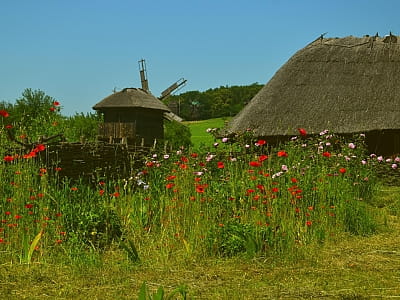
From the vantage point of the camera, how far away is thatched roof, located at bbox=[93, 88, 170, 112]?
27.0 m

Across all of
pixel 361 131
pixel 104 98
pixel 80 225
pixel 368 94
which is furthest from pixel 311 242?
pixel 104 98

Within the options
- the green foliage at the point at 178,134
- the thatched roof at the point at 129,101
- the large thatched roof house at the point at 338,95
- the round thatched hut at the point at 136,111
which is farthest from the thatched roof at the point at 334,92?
the thatched roof at the point at 129,101

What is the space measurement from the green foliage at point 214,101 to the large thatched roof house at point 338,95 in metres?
43.3

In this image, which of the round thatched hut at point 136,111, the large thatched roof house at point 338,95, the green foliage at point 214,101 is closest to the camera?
the large thatched roof house at point 338,95

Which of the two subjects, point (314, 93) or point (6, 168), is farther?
point (314, 93)

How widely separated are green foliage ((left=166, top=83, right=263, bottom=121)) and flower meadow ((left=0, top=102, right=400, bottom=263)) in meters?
53.2

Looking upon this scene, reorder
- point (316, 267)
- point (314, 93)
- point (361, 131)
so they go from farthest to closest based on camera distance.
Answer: point (314, 93), point (361, 131), point (316, 267)

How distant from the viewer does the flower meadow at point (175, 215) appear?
5.50 metres

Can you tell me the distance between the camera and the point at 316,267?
5148 millimetres

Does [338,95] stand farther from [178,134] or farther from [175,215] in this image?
[178,134]

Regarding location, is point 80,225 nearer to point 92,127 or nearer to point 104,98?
point 92,127

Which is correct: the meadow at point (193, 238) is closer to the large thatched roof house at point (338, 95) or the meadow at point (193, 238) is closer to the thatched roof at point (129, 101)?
the large thatched roof house at point (338, 95)

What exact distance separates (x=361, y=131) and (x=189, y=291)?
10.8m

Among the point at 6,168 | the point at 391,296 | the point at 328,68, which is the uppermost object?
the point at 328,68
